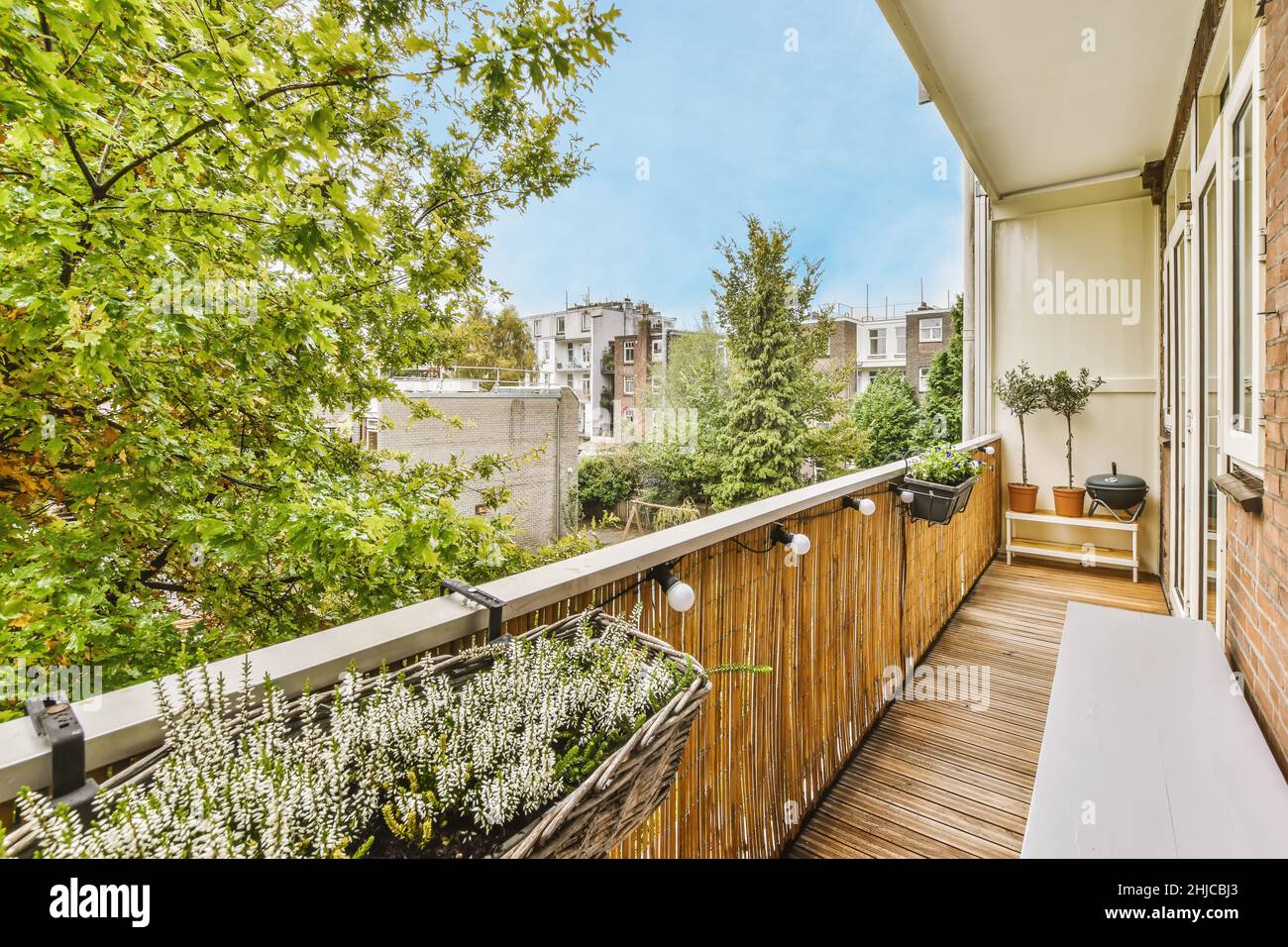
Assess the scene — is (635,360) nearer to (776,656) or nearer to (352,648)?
(776,656)

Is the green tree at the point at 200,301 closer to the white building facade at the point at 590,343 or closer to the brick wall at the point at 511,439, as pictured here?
the brick wall at the point at 511,439

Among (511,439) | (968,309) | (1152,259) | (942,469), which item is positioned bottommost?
(942,469)

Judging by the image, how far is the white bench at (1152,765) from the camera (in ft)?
2.79

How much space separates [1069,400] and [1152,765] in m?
4.35

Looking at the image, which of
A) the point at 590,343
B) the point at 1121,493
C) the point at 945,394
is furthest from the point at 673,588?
the point at 590,343

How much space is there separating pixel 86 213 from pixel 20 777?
1257 mm

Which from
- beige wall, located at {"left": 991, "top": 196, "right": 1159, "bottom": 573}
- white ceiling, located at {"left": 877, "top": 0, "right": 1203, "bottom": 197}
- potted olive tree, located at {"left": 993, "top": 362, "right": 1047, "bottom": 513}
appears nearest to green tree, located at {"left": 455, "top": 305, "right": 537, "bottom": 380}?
white ceiling, located at {"left": 877, "top": 0, "right": 1203, "bottom": 197}

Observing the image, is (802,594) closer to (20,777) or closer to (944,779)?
(944,779)

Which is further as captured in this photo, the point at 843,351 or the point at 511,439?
the point at 843,351

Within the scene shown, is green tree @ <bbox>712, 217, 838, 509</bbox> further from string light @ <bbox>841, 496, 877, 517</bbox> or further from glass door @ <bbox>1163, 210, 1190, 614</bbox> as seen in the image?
string light @ <bbox>841, 496, 877, 517</bbox>

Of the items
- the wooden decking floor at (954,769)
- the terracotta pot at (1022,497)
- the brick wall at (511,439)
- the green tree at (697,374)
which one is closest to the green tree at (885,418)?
the green tree at (697,374)

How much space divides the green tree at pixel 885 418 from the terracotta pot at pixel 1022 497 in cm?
545

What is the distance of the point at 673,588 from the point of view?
3.49 ft
